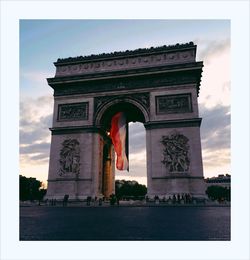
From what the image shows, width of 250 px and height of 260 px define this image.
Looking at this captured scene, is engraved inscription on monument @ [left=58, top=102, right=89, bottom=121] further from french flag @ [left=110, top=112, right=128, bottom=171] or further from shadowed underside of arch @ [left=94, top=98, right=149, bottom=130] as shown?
french flag @ [left=110, top=112, right=128, bottom=171]

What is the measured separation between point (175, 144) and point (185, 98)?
3895 mm

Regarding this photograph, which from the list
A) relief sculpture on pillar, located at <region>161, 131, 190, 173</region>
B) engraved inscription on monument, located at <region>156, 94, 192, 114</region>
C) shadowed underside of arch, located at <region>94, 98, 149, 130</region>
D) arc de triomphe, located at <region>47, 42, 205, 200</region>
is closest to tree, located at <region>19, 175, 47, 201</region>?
arc de triomphe, located at <region>47, 42, 205, 200</region>

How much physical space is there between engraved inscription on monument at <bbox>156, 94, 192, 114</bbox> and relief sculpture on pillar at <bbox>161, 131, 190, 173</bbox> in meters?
2.00

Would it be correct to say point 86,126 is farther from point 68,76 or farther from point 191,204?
point 191,204

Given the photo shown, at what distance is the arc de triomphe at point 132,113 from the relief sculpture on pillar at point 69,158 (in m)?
0.02

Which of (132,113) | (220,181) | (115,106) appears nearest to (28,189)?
(132,113)

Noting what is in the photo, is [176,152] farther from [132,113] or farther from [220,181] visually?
[220,181]

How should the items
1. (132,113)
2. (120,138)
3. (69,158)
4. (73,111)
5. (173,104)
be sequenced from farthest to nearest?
(132,113), (120,138), (73,111), (69,158), (173,104)

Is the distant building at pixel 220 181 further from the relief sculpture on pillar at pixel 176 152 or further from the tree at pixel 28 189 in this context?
the relief sculpture on pillar at pixel 176 152

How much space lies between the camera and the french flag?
89.4 feet

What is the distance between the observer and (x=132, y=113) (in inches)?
1140

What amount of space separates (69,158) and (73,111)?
423 centimetres

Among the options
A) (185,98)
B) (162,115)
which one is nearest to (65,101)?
(162,115)

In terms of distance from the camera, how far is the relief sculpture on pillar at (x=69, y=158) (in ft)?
83.9
